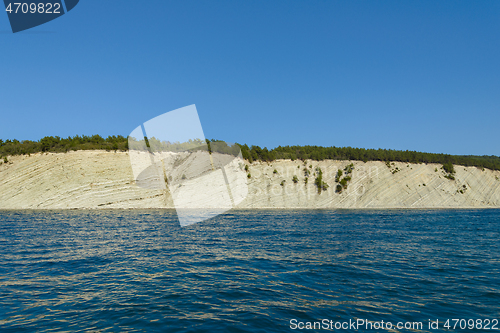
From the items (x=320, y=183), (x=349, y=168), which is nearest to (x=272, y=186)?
(x=320, y=183)

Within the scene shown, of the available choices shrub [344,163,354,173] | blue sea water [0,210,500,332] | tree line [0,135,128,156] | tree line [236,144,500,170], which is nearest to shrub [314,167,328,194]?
shrub [344,163,354,173]

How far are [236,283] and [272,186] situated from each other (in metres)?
49.2

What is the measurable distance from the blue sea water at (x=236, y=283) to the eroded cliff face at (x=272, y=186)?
34.8 metres

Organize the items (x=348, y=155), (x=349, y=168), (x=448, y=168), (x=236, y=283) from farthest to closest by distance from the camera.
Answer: (x=348, y=155)
(x=448, y=168)
(x=349, y=168)
(x=236, y=283)

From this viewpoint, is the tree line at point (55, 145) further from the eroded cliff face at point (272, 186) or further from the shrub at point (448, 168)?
the shrub at point (448, 168)

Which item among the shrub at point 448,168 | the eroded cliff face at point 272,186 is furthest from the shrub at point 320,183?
the shrub at point 448,168

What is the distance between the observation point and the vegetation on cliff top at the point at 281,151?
58188 mm

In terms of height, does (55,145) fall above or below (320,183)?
above

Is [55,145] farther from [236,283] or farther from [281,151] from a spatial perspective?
[236,283]

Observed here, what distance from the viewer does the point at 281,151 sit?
71.2 metres

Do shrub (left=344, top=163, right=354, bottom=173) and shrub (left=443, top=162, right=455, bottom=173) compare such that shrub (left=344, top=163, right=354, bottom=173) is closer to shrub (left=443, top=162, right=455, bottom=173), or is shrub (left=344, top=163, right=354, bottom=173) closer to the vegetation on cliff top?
the vegetation on cliff top

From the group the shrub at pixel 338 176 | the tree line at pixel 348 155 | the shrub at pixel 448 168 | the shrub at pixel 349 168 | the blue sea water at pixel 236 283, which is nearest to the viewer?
the blue sea water at pixel 236 283

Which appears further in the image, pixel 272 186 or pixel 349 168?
pixel 349 168

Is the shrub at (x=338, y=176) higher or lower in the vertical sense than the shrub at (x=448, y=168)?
higher
